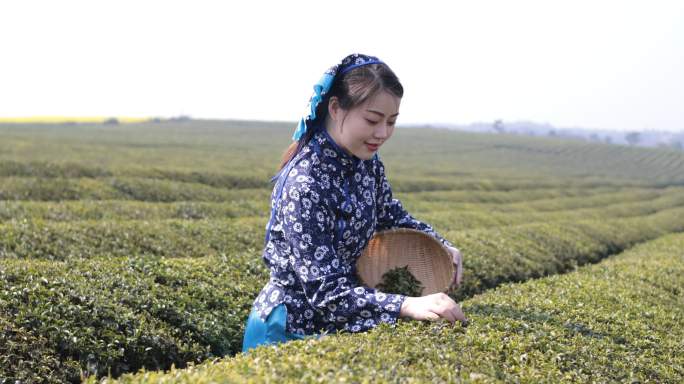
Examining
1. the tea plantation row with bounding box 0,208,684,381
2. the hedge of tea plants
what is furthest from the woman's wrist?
the tea plantation row with bounding box 0,208,684,381

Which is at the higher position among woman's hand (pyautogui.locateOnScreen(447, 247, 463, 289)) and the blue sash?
woman's hand (pyautogui.locateOnScreen(447, 247, 463, 289))

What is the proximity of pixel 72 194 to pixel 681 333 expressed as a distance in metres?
14.1

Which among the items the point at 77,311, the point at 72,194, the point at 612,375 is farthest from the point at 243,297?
the point at 72,194

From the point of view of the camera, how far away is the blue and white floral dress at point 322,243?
11.1ft

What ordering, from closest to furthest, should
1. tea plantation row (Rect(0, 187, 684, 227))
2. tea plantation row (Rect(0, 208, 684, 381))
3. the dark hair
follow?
the dark hair
tea plantation row (Rect(0, 208, 684, 381))
tea plantation row (Rect(0, 187, 684, 227))

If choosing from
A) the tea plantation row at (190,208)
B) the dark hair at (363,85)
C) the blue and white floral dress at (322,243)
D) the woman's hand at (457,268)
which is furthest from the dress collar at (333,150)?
the tea plantation row at (190,208)

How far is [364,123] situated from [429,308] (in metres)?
1.23

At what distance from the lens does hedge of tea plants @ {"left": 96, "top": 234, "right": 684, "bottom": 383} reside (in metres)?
2.94

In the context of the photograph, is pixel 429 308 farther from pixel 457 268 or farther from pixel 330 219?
pixel 457 268

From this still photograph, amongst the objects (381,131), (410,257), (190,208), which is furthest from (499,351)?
(190,208)

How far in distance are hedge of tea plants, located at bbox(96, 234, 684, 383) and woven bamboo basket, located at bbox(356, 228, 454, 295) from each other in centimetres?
44

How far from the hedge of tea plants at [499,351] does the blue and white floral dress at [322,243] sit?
0.22 meters

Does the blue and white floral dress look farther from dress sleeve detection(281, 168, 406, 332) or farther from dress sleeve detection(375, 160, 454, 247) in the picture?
dress sleeve detection(375, 160, 454, 247)

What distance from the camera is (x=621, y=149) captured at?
316ft
